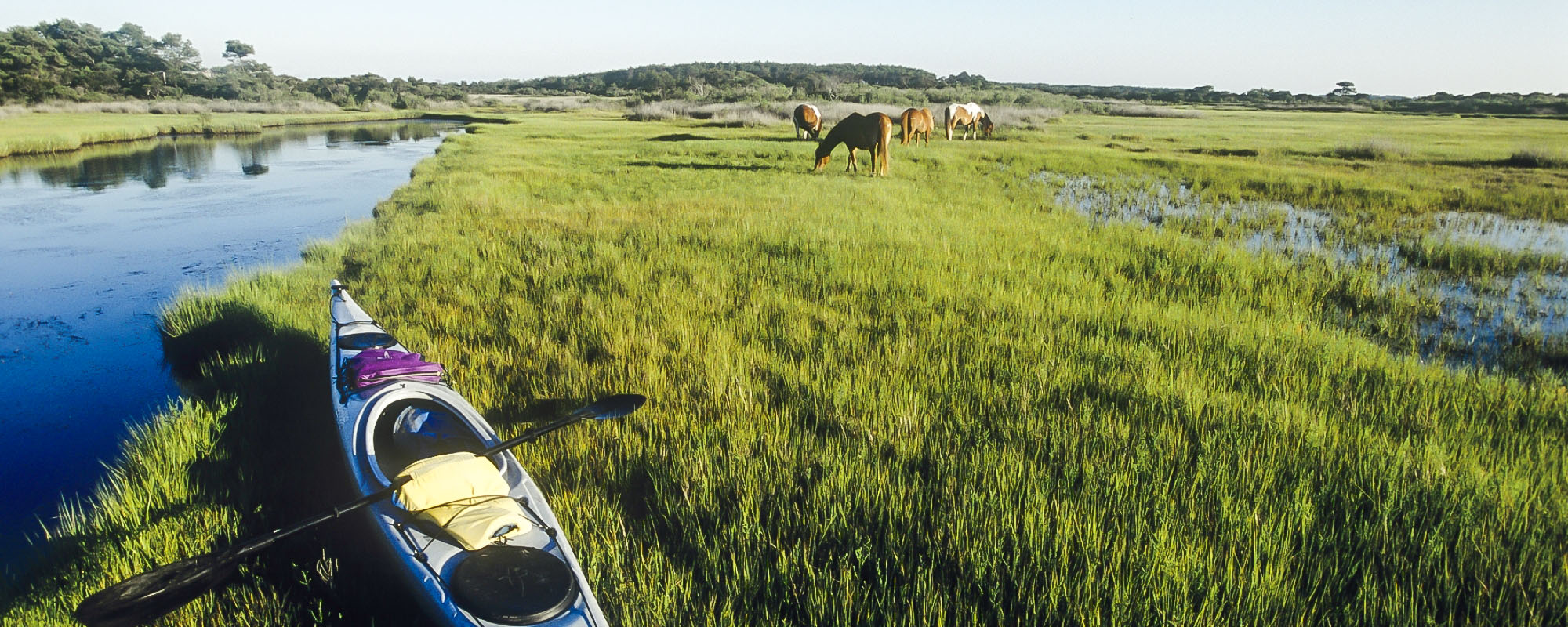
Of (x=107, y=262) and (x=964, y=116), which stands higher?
(x=964, y=116)

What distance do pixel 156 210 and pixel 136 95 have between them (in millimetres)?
61959

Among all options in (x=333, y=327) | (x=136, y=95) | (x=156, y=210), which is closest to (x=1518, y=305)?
(x=333, y=327)

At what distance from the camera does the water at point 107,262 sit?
4.78 meters

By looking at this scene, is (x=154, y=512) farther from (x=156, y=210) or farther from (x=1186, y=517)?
(x=156, y=210)

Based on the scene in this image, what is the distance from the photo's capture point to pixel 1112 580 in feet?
8.18

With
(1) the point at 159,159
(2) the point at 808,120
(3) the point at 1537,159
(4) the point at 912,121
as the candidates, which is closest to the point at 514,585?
(4) the point at 912,121

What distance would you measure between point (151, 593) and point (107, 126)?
4211 centimetres

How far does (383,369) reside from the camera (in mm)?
3906

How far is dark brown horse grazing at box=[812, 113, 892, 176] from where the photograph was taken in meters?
15.6

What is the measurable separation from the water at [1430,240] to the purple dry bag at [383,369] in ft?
23.5

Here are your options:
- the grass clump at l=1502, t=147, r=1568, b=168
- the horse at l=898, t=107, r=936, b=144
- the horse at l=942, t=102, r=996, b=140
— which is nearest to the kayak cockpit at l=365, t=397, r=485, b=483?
the horse at l=898, t=107, r=936, b=144

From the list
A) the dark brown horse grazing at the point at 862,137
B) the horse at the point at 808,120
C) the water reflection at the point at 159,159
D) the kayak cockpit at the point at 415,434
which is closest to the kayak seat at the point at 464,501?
the kayak cockpit at the point at 415,434

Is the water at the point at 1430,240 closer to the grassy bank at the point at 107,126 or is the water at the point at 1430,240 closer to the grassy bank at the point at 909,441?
the grassy bank at the point at 909,441

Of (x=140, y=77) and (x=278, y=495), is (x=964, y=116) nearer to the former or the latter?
(x=278, y=495)
